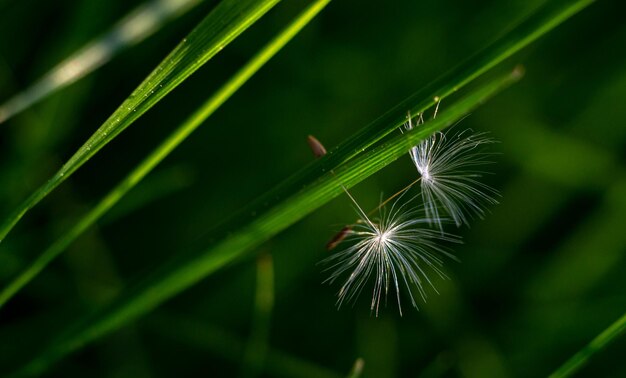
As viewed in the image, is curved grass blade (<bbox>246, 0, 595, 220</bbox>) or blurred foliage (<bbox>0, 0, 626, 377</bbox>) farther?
blurred foliage (<bbox>0, 0, 626, 377</bbox>)

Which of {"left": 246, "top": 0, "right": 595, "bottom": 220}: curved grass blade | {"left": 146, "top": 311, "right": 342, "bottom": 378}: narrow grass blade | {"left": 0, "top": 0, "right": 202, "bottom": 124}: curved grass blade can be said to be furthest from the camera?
{"left": 146, "top": 311, "right": 342, "bottom": 378}: narrow grass blade

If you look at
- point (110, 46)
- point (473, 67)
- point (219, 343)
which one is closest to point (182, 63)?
point (110, 46)

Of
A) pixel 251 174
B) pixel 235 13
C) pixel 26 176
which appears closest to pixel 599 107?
pixel 251 174

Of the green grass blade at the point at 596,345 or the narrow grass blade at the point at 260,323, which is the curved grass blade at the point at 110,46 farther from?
the green grass blade at the point at 596,345

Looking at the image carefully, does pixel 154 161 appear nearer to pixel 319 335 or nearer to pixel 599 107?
pixel 319 335

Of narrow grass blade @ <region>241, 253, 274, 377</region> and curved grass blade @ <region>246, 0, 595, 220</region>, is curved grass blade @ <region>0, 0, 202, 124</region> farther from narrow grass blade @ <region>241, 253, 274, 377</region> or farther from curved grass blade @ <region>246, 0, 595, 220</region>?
narrow grass blade @ <region>241, 253, 274, 377</region>

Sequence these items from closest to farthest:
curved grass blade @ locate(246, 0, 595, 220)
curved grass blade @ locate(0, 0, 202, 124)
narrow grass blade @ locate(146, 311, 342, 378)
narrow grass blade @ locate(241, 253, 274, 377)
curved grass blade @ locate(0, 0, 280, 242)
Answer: curved grass blade @ locate(246, 0, 595, 220) → curved grass blade @ locate(0, 0, 280, 242) → curved grass blade @ locate(0, 0, 202, 124) → narrow grass blade @ locate(241, 253, 274, 377) → narrow grass blade @ locate(146, 311, 342, 378)

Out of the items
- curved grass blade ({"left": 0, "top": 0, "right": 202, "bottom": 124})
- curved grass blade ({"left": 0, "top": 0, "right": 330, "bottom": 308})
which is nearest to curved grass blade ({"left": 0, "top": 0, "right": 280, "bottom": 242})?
curved grass blade ({"left": 0, "top": 0, "right": 330, "bottom": 308})

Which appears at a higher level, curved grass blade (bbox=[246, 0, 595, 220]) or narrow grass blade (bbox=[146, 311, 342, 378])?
narrow grass blade (bbox=[146, 311, 342, 378])
